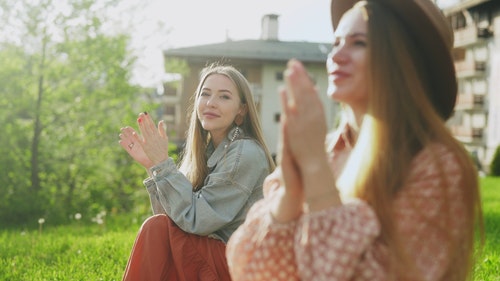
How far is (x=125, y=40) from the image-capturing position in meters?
14.8

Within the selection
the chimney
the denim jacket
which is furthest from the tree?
the chimney

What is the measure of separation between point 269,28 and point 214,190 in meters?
43.9

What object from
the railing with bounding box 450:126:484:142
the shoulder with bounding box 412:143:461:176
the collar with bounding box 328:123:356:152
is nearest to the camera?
the shoulder with bounding box 412:143:461:176

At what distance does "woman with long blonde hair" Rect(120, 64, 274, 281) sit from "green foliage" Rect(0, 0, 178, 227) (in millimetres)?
8649

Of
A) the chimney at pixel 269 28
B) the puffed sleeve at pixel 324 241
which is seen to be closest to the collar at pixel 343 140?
the puffed sleeve at pixel 324 241

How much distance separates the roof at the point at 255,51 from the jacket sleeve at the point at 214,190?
37.7 m

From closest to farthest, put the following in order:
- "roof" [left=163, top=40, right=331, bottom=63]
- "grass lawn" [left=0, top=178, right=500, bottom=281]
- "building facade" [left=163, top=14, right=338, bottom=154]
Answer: "grass lawn" [left=0, top=178, right=500, bottom=281] < "roof" [left=163, top=40, right=331, bottom=63] < "building facade" [left=163, top=14, right=338, bottom=154]

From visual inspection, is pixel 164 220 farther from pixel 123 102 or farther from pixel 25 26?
pixel 123 102

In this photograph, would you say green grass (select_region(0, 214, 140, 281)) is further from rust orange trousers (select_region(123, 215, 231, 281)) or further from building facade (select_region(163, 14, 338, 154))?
building facade (select_region(163, 14, 338, 154))

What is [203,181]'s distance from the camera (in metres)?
3.93

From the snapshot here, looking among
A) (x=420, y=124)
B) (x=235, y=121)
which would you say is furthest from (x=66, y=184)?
(x=420, y=124)

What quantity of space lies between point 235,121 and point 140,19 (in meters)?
11.8

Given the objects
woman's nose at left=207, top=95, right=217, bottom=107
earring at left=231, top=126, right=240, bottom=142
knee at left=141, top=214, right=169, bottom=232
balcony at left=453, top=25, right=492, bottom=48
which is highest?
balcony at left=453, top=25, right=492, bottom=48

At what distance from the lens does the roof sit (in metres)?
42.2
